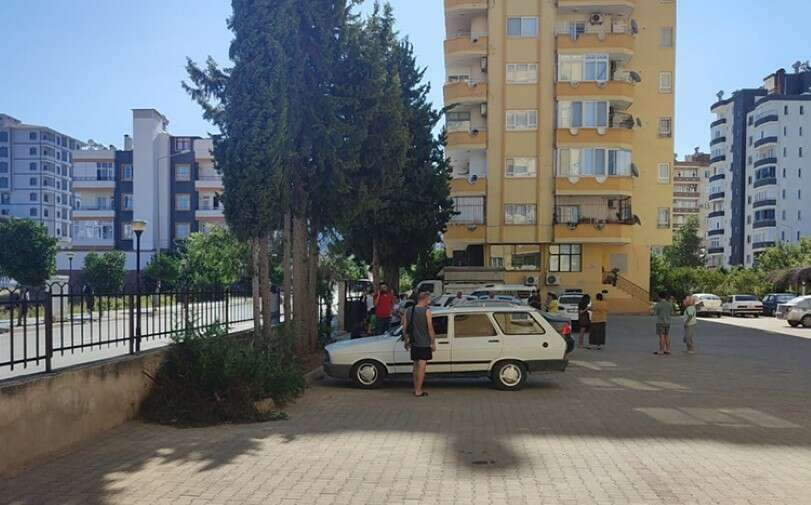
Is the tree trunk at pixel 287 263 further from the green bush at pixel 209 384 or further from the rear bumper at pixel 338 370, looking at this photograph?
the green bush at pixel 209 384

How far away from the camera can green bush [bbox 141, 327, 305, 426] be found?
30.0 feet

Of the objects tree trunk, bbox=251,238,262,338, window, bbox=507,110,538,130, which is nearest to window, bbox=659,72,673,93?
window, bbox=507,110,538,130

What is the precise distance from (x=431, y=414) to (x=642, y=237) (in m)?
40.5

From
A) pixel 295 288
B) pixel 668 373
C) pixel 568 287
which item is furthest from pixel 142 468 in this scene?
pixel 568 287

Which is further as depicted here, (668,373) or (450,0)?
(450,0)

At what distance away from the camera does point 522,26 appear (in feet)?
146

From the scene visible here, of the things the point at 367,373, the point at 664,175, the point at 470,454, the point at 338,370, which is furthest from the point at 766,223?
the point at 470,454

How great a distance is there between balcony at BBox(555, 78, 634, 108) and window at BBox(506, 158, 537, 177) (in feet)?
14.0

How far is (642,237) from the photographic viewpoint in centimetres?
4716

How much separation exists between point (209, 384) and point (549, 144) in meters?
37.5

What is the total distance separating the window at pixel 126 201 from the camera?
243ft

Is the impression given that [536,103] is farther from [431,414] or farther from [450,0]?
[431,414]

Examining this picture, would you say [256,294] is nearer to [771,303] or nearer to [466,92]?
[466,92]

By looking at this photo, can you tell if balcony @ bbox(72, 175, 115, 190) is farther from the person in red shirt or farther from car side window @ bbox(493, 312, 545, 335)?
car side window @ bbox(493, 312, 545, 335)
